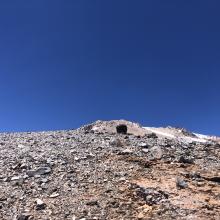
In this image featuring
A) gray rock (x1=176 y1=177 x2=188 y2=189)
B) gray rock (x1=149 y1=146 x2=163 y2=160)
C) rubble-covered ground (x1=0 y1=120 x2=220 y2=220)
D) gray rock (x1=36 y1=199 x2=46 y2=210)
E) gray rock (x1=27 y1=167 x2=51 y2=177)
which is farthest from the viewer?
gray rock (x1=149 y1=146 x2=163 y2=160)

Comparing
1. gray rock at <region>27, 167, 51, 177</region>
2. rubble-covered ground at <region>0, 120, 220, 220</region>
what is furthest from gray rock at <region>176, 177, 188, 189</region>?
gray rock at <region>27, 167, 51, 177</region>

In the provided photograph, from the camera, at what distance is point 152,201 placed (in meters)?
16.8

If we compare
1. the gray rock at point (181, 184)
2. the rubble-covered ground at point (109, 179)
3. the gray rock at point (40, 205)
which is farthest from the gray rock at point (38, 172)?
the gray rock at point (181, 184)

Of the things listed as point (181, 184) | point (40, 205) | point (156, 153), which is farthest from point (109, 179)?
point (156, 153)

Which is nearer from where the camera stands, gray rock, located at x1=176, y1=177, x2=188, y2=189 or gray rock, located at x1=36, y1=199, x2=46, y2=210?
gray rock, located at x1=36, y1=199, x2=46, y2=210

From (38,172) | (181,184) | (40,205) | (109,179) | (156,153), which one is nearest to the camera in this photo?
(40,205)

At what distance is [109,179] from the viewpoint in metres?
18.9

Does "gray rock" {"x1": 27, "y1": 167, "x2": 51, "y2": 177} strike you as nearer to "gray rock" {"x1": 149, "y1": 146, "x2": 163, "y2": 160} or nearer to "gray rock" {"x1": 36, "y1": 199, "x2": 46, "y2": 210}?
"gray rock" {"x1": 36, "y1": 199, "x2": 46, "y2": 210}

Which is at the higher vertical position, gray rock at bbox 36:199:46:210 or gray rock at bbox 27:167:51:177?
gray rock at bbox 27:167:51:177

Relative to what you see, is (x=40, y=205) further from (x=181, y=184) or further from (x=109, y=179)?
(x=181, y=184)

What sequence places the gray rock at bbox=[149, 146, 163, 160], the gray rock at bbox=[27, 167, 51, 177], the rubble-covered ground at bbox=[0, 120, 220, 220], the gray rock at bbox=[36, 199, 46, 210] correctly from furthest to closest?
the gray rock at bbox=[149, 146, 163, 160] < the gray rock at bbox=[27, 167, 51, 177] < the gray rock at bbox=[36, 199, 46, 210] < the rubble-covered ground at bbox=[0, 120, 220, 220]

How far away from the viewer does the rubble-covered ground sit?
16.5 metres

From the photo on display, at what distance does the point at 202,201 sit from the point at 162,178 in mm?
2405

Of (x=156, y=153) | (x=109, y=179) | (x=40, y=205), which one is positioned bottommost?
(x=40, y=205)
